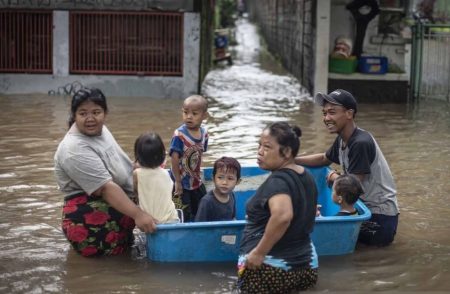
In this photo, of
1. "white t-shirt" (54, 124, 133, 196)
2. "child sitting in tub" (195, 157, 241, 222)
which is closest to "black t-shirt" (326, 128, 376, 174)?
"child sitting in tub" (195, 157, 241, 222)

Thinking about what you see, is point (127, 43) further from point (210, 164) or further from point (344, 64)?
point (210, 164)

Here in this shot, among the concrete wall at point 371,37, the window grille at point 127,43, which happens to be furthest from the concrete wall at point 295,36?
the window grille at point 127,43

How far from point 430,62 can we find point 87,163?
12370 mm

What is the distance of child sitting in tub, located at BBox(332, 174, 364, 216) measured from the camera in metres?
5.72

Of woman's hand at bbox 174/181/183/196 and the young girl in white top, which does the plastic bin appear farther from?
the young girl in white top

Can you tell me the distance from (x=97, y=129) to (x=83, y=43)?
11175 millimetres

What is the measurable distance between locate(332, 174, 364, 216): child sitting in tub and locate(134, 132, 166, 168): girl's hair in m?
1.44

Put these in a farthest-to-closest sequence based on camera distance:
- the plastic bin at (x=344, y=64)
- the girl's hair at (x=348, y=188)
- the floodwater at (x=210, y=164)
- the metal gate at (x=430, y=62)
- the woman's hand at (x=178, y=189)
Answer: the plastic bin at (x=344, y=64), the metal gate at (x=430, y=62), the woman's hand at (x=178, y=189), the girl's hair at (x=348, y=188), the floodwater at (x=210, y=164)

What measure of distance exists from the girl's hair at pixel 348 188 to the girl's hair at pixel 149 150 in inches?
56.5

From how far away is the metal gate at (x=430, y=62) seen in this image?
15.9m

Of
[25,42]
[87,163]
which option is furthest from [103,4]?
[87,163]

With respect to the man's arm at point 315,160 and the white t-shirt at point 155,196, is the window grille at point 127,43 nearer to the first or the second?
the man's arm at point 315,160

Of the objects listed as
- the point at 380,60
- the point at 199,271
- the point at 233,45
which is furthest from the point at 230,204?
the point at 233,45

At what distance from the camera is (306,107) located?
593 inches
